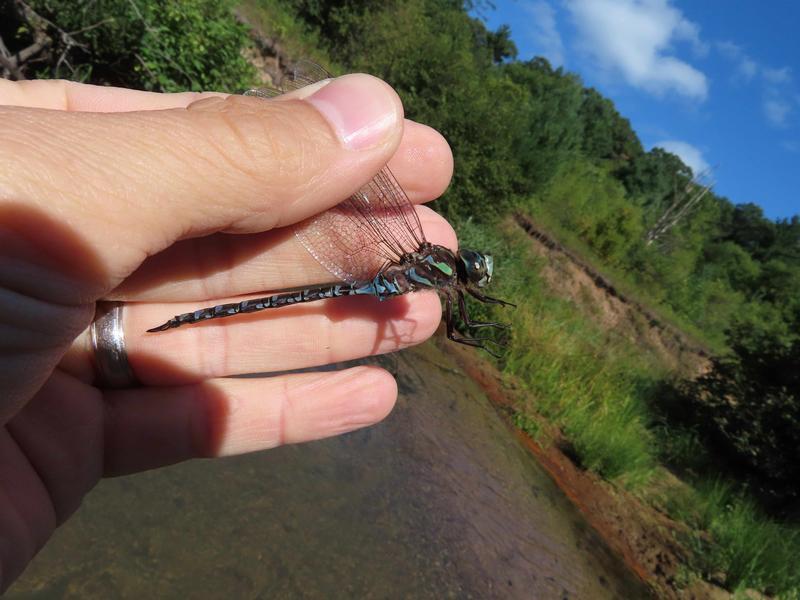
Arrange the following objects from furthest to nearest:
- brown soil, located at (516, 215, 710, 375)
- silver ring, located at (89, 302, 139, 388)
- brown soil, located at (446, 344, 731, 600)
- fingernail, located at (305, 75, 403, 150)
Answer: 1. brown soil, located at (516, 215, 710, 375)
2. brown soil, located at (446, 344, 731, 600)
3. silver ring, located at (89, 302, 139, 388)
4. fingernail, located at (305, 75, 403, 150)

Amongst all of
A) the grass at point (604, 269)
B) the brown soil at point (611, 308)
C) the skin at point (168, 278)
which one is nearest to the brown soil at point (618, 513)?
the skin at point (168, 278)

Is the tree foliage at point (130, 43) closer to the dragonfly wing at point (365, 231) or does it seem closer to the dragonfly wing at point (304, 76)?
the dragonfly wing at point (304, 76)

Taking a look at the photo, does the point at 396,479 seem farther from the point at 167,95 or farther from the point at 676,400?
the point at 676,400

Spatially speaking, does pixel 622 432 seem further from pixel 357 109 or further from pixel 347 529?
pixel 357 109

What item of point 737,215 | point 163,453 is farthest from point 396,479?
point 737,215

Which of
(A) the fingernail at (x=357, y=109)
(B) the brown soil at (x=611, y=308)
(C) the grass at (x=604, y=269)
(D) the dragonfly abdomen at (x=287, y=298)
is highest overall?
(C) the grass at (x=604, y=269)

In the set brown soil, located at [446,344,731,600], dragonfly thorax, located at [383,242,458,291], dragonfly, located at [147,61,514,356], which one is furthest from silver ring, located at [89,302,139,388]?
brown soil, located at [446,344,731,600]

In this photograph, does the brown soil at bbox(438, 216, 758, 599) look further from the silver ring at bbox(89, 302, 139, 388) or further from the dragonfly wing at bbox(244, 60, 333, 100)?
the dragonfly wing at bbox(244, 60, 333, 100)

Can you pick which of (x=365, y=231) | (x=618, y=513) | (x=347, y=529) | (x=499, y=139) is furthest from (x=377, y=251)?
(x=499, y=139)
